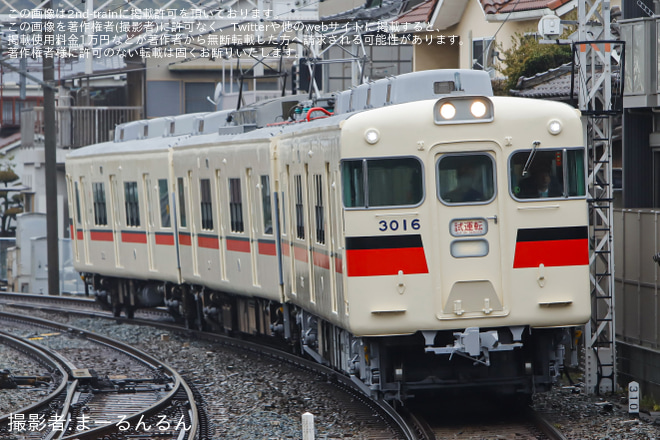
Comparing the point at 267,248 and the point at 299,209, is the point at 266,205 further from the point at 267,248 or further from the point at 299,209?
the point at 299,209

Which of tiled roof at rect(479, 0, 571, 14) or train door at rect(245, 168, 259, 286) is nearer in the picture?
train door at rect(245, 168, 259, 286)

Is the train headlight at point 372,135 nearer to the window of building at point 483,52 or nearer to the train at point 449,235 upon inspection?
the train at point 449,235

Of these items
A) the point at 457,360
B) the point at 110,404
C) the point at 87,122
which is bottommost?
the point at 110,404

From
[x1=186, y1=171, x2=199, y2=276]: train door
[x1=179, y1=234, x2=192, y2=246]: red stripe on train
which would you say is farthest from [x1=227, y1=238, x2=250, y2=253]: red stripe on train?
[x1=179, y1=234, x2=192, y2=246]: red stripe on train

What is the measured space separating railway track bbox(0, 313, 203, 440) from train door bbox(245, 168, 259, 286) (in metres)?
1.49

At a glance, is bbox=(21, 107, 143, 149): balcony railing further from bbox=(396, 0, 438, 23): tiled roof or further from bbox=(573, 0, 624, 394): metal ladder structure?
bbox=(573, 0, 624, 394): metal ladder structure

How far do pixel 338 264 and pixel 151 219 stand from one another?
8163 millimetres

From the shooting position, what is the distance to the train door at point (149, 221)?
56.7 ft

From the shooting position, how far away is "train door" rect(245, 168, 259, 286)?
44.8 ft

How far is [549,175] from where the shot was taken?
366 inches

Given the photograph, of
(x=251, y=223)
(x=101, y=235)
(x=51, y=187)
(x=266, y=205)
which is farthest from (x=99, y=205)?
(x=266, y=205)

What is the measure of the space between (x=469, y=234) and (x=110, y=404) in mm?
4394

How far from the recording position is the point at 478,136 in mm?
9180

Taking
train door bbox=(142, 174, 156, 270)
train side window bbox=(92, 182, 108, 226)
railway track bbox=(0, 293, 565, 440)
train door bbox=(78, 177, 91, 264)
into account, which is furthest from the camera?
train door bbox=(78, 177, 91, 264)
